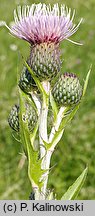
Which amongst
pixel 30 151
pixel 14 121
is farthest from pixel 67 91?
pixel 30 151

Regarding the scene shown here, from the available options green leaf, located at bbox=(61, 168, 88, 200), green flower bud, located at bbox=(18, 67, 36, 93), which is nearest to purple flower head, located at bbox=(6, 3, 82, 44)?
green flower bud, located at bbox=(18, 67, 36, 93)

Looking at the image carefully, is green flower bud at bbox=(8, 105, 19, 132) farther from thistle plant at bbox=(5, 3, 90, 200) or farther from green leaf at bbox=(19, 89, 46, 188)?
green leaf at bbox=(19, 89, 46, 188)

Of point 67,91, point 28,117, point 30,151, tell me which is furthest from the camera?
point 67,91

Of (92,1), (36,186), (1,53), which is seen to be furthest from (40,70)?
→ (92,1)

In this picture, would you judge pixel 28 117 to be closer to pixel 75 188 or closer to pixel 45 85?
pixel 45 85

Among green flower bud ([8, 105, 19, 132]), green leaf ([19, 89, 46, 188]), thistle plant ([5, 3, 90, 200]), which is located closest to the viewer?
green leaf ([19, 89, 46, 188])

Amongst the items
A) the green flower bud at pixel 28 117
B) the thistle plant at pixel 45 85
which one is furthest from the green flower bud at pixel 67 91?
the green flower bud at pixel 28 117
